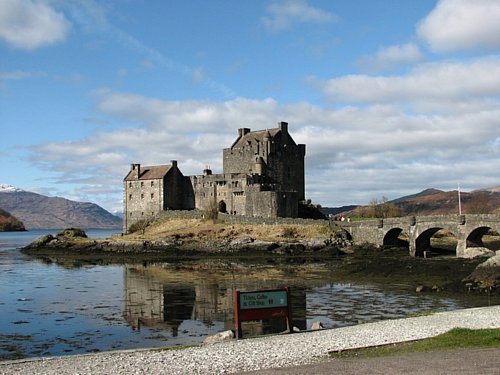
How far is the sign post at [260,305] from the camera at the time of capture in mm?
17375

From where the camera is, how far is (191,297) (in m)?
31.1

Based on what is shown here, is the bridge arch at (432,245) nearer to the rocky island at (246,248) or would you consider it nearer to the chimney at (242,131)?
the rocky island at (246,248)

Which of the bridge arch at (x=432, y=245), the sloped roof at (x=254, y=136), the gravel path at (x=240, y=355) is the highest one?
the sloped roof at (x=254, y=136)

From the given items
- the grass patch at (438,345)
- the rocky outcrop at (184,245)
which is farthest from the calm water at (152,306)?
the rocky outcrop at (184,245)

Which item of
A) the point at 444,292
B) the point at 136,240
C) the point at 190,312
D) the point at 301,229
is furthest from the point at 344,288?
the point at 136,240

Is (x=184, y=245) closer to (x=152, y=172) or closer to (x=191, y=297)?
(x=152, y=172)

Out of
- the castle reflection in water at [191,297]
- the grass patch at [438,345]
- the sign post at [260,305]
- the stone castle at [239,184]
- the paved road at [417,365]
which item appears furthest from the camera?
the stone castle at [239,184]

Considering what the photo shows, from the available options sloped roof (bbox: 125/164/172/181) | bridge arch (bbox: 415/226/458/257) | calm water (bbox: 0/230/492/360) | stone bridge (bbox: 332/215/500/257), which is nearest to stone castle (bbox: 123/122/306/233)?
sloped roof (bbox: 125/164/172/181)

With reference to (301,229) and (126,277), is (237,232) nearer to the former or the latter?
(301,229)

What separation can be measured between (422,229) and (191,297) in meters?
32.0

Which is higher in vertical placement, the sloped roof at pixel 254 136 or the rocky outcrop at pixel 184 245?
the sloped roof at pixel 254 136

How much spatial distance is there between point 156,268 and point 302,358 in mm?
37960

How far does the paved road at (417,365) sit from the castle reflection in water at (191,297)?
745cm

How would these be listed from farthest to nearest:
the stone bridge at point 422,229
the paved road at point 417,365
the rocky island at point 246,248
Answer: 1. the stone bridge at point 422,229
2. the rocky island at point 246,248
3. the paved road at point 417,365
